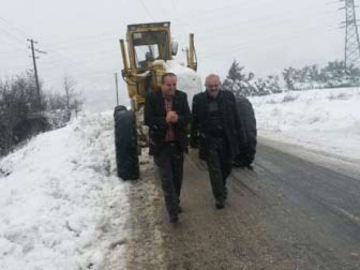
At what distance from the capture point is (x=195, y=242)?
5973 mm

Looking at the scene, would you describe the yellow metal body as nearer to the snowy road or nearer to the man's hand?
the snowy road

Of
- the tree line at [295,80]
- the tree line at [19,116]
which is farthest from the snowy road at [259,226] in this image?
the tree line at [295,80]

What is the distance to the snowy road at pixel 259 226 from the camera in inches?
210

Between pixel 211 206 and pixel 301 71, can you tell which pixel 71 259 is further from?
pixel 301 71

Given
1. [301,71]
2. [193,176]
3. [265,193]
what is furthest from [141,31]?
[301,71]

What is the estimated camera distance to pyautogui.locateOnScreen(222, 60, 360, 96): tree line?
67062 millimetres

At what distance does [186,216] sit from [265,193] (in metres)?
1.51

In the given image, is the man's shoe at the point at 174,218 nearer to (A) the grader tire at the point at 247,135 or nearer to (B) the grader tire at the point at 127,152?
(B) the grader tire at the point at 127,152

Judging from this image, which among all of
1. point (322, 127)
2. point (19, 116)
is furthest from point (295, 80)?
point (322, 127)

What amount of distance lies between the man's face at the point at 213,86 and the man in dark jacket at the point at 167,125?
43cm

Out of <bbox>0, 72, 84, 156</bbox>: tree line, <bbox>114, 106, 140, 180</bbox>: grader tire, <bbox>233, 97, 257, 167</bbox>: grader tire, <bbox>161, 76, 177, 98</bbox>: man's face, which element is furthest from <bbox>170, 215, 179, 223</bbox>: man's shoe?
<bbox>0, 72, 84, 156</bbox>: tree line

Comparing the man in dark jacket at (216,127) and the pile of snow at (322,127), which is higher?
the man in dark jacket at (216,127)

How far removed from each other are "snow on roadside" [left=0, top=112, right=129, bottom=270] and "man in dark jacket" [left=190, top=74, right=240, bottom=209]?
138cm

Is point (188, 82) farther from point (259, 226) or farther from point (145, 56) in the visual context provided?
point (259, 226)
